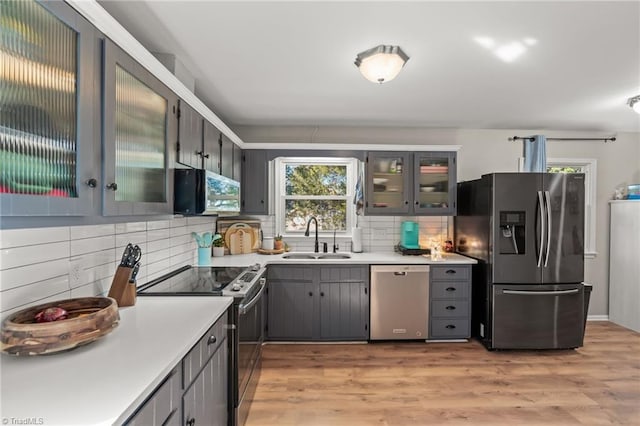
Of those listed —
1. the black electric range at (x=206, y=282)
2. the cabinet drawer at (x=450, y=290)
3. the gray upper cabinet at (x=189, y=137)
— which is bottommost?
the cabinet drawer at (x=450, y=290)

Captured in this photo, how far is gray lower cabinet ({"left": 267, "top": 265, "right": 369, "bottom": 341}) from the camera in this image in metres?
3.30

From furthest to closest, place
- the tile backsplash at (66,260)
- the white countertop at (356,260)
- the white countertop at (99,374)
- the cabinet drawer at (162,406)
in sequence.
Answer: the white countertop at (356,260) < the tile backsplash at (66,260) < the cabinet drawer at (162,406) < the white countertop at (99,374)

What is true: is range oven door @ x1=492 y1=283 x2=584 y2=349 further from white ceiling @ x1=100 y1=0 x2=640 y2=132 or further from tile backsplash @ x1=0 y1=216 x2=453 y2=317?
tile backsplash @ x1=0 y1=216 x2=453 y2=317

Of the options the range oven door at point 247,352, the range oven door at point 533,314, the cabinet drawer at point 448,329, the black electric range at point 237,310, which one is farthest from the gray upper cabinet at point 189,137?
the range oven door at point 533,314

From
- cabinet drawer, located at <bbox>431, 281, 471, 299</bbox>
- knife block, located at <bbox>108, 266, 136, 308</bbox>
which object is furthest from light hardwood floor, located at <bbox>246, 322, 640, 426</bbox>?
knife block, located at <bbox>108, 266, 136, 308</bbox>

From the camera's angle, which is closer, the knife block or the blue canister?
the knife block

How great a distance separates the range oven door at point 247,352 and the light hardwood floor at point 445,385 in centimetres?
16

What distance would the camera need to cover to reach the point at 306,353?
3.13m

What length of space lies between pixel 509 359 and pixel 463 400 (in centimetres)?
100

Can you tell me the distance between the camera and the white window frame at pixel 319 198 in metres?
3.98

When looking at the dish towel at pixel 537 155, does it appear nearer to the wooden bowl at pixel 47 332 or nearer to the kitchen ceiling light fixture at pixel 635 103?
the kitchen ceiling light fixture at pixel 635 103

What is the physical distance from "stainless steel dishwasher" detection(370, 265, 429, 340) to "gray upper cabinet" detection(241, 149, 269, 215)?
1476mm

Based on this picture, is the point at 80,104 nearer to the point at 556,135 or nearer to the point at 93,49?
the point at 93,49

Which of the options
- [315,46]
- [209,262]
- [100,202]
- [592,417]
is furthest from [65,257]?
[592,417]
